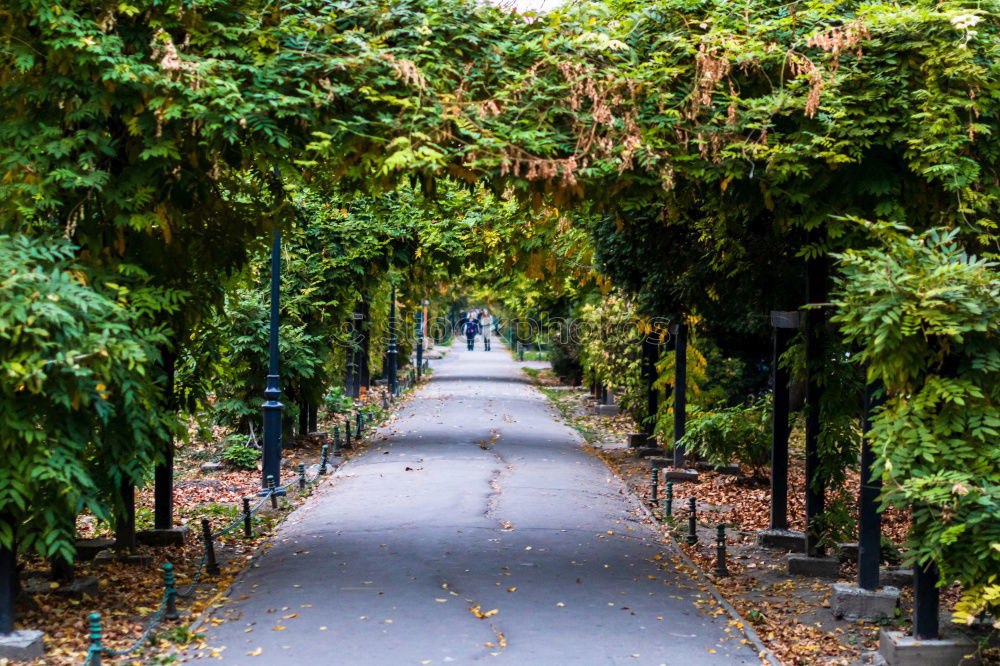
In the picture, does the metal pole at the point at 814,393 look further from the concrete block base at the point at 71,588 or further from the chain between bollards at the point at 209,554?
the concrete block base at the point at 71,588

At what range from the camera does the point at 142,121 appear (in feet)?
30.3

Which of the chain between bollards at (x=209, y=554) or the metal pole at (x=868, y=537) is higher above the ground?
the metal pole at (x=868, y=537)

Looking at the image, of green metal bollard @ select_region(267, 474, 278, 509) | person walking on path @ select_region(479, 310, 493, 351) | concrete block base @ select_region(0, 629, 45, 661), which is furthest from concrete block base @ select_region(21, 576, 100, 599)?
person walking on path @ select_region(479, 310, 493, 351)

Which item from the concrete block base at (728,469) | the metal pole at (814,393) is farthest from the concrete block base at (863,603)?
the concrete block base at (728,469)

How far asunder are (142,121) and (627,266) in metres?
9.89

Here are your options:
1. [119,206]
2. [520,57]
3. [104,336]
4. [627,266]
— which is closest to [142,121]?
[119,206]

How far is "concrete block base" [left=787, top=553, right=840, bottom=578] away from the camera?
11.4 meters

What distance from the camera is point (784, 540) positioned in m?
12.7

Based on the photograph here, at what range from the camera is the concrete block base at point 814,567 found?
11.4 metres

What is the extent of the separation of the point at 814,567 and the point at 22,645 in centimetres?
795

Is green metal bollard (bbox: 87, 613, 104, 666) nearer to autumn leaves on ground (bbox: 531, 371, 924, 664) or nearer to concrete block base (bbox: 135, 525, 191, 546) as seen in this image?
concrete block base (bbox: 135, 525, 191, 546)

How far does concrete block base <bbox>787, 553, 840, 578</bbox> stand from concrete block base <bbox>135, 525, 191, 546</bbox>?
6997mm

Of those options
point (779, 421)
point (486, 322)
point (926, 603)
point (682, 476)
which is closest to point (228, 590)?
point (926, 603)

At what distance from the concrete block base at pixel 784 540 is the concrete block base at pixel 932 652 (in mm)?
4567
